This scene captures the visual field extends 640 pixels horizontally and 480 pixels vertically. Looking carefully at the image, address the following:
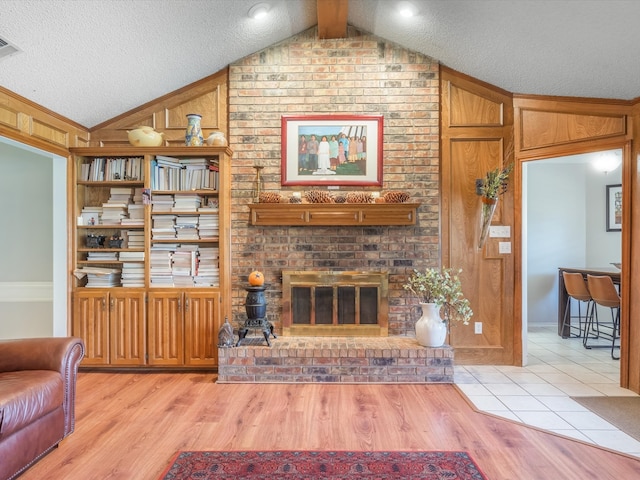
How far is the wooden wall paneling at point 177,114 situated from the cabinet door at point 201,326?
161 cm

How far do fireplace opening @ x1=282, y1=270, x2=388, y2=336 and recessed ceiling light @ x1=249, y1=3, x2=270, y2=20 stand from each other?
232cm

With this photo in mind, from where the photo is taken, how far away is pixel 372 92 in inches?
146

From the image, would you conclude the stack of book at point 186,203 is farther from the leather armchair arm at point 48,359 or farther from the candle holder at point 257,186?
the leather armchair arm at point 48,359

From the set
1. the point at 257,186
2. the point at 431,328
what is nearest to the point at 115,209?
the point at 257,186

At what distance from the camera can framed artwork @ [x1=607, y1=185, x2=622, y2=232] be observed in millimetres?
5102

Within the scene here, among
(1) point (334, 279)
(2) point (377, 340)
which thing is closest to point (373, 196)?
(1) point (334, 279)

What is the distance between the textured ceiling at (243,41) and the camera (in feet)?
8.24

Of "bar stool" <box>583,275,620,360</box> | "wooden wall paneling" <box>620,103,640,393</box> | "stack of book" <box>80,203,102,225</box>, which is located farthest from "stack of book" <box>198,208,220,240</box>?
"bar stool" <box>583,275,620,360</box>

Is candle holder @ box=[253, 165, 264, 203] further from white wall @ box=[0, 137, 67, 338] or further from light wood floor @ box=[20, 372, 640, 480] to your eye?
white wall @ box=[0, 137, 67, 338]

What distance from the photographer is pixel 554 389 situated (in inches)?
122

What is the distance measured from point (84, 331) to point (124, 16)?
8.95 ft

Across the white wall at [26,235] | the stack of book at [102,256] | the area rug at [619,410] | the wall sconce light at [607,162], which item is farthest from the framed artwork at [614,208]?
the white wall at [26,235]

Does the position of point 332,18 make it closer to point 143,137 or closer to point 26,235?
point 143,137

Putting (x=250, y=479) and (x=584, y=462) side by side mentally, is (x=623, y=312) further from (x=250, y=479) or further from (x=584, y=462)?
(x=250, y=479)
